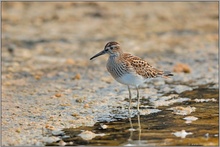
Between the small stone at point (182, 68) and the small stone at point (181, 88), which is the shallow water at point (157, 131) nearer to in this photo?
the small stone at point (181, 88)

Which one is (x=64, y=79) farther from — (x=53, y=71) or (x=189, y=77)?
(x=189, y=77)

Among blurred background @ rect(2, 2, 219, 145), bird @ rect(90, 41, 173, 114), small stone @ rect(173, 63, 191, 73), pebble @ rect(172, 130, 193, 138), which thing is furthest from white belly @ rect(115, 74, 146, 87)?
small stone @ rect(173, 63, 191, 73)

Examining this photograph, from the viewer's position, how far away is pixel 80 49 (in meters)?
15.8

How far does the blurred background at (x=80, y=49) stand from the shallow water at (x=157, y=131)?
52 centimetres

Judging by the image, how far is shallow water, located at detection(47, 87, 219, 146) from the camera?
7.91 meters

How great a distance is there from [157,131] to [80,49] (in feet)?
25.2

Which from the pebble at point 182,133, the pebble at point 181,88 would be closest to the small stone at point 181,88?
→ the pebble at point 181,88

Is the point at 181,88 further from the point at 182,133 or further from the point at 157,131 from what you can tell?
the point at 182,133

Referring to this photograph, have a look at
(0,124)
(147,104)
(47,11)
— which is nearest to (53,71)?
(147,104)

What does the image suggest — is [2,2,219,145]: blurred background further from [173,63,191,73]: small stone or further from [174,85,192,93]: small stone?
[174,85,192,93]: small stone

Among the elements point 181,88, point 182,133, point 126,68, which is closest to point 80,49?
point 181,88

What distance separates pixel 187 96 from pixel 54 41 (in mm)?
6663

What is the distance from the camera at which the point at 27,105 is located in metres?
10.3

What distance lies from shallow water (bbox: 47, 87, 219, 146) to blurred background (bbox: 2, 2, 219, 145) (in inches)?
20.7
